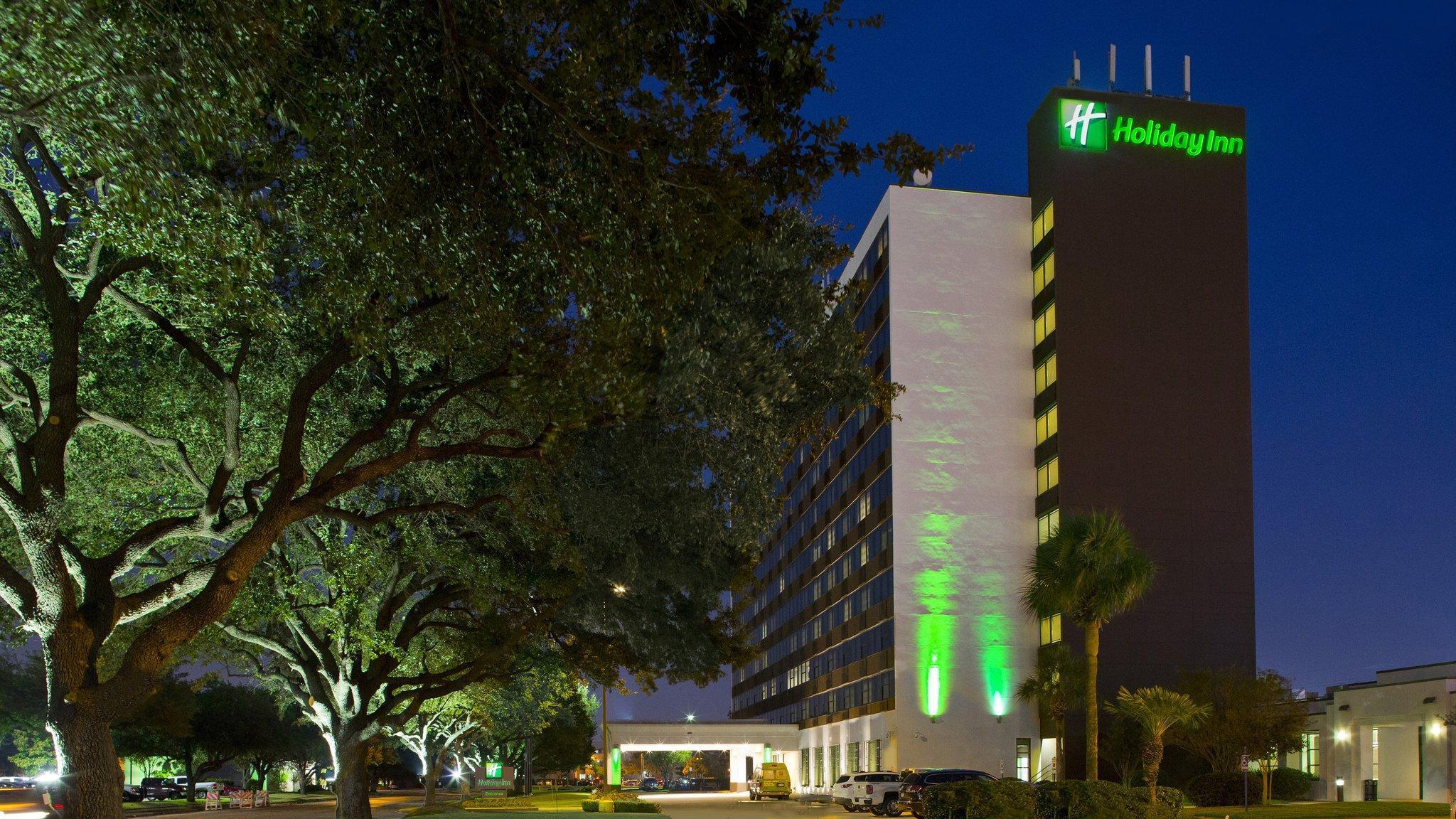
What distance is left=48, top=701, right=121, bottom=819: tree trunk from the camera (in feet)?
40.4

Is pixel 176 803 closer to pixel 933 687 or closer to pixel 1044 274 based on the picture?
pixel 933 687

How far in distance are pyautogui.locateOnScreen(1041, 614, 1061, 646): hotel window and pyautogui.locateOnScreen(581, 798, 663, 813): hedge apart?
28864mm

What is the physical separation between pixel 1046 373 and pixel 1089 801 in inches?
1650

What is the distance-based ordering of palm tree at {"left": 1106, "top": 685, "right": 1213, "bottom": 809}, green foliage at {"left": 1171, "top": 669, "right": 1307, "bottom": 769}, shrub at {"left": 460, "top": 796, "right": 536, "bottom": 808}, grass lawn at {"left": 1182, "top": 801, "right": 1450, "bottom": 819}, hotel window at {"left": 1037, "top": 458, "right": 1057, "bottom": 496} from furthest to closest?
hotel window at {"left": 1037, "top": 458, "right": 1057, "bottom": 496} → green foliage at {"left": 1171, "top": 669, "right": 1307, "bottom": 769} → shrub at {"left": 460, "top": 796, "right": 536, "bottom": 808} → grass lawn at {"left": 1182, "top": 801, "right": 1450, "bottom": 819} → palm tree at {"left": 1106, "top": 685, "right": 1213, "bottom": 809}

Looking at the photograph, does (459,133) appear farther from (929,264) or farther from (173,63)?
(929,264)

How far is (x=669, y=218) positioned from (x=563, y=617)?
18983mm

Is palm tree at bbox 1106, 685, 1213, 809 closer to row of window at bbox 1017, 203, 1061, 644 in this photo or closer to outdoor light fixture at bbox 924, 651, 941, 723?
row of window at bbox 1017, 203, 1061, 644

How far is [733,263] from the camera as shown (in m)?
12.3

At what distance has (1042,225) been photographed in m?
67.1

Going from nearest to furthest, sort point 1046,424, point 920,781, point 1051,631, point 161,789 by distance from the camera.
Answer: point 920,781
point 1051,631
point 1046,424
point 161,789

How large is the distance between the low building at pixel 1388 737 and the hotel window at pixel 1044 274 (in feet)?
79.7

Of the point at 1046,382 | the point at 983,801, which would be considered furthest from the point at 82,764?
the point at 1046,382

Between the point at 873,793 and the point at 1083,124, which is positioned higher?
the point at 1083,124

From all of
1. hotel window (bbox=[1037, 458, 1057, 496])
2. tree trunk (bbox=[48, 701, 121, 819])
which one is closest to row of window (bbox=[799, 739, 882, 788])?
hotel window (bbox=[1037, 458, 1057, 496])
